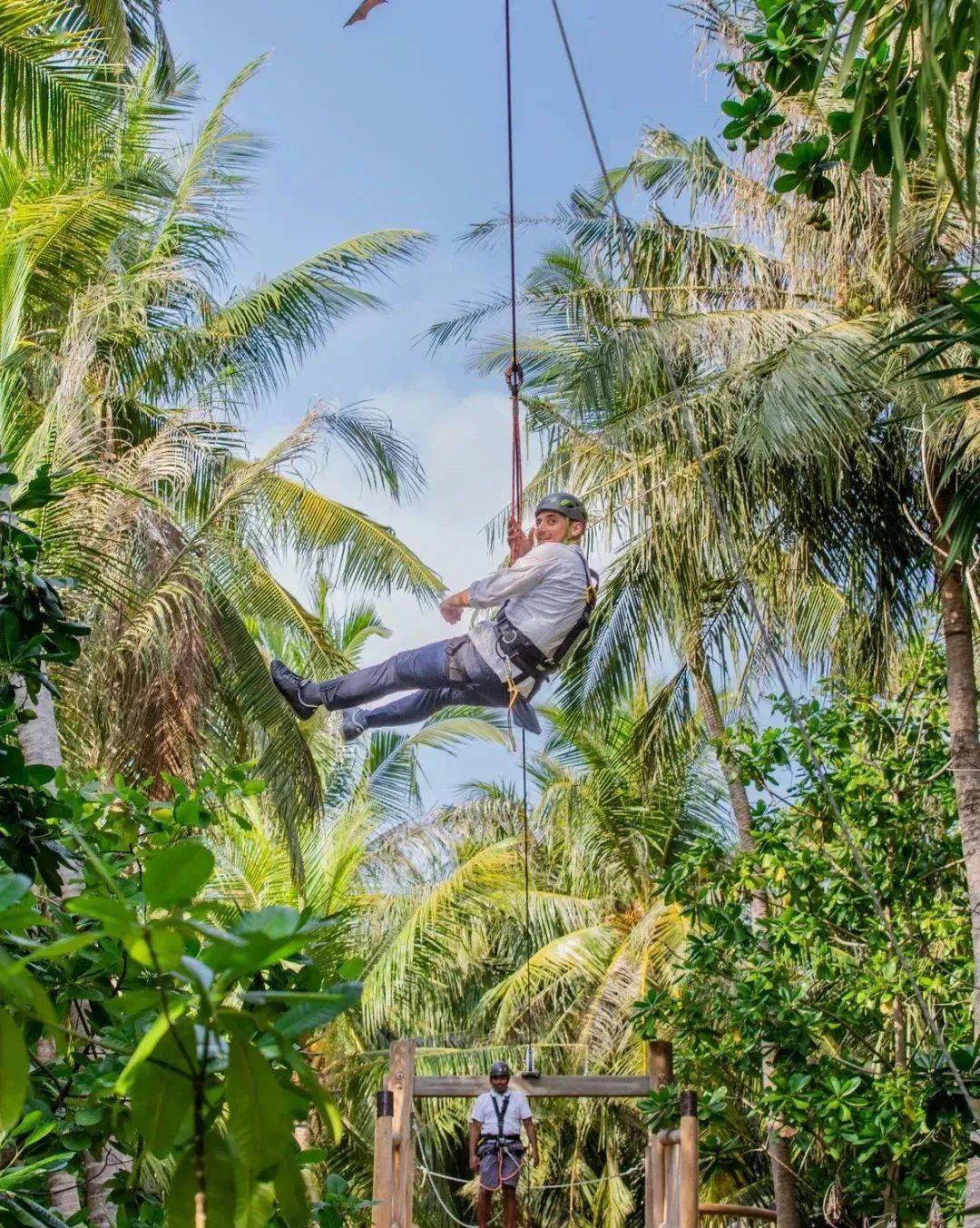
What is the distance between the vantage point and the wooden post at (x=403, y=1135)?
8.07 meters

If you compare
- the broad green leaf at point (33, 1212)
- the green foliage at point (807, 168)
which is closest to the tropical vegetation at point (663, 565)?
the green foliage at point (807, 168)

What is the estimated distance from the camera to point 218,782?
4.01m

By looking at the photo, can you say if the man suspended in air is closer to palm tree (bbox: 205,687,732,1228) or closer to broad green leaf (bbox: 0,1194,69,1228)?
broad green leaf (bbox: 0,1194,69,1228)

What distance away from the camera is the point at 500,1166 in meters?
8.52

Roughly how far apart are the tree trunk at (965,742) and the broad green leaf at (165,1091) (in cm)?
705

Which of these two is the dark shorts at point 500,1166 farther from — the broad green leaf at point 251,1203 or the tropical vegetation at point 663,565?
the broad green leaf at point 251,1203

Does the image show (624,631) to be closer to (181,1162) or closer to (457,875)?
(457,875)

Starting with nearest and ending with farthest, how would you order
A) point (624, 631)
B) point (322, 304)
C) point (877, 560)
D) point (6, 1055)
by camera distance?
point (6, 1055) < point (877, 560) < point (624, 631) < point (322, 304)

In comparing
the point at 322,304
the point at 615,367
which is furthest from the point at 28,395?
the point at 615,367

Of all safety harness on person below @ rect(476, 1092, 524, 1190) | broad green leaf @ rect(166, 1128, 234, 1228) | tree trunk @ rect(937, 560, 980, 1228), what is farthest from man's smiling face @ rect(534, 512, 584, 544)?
broad green leaf @ rect(166, 1128, 234, 1228)

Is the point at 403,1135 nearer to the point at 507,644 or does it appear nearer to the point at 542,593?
the point at 507,644

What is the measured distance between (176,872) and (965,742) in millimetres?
7582

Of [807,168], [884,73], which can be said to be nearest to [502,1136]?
[807,168]

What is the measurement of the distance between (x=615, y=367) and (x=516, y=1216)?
496 centimetres
